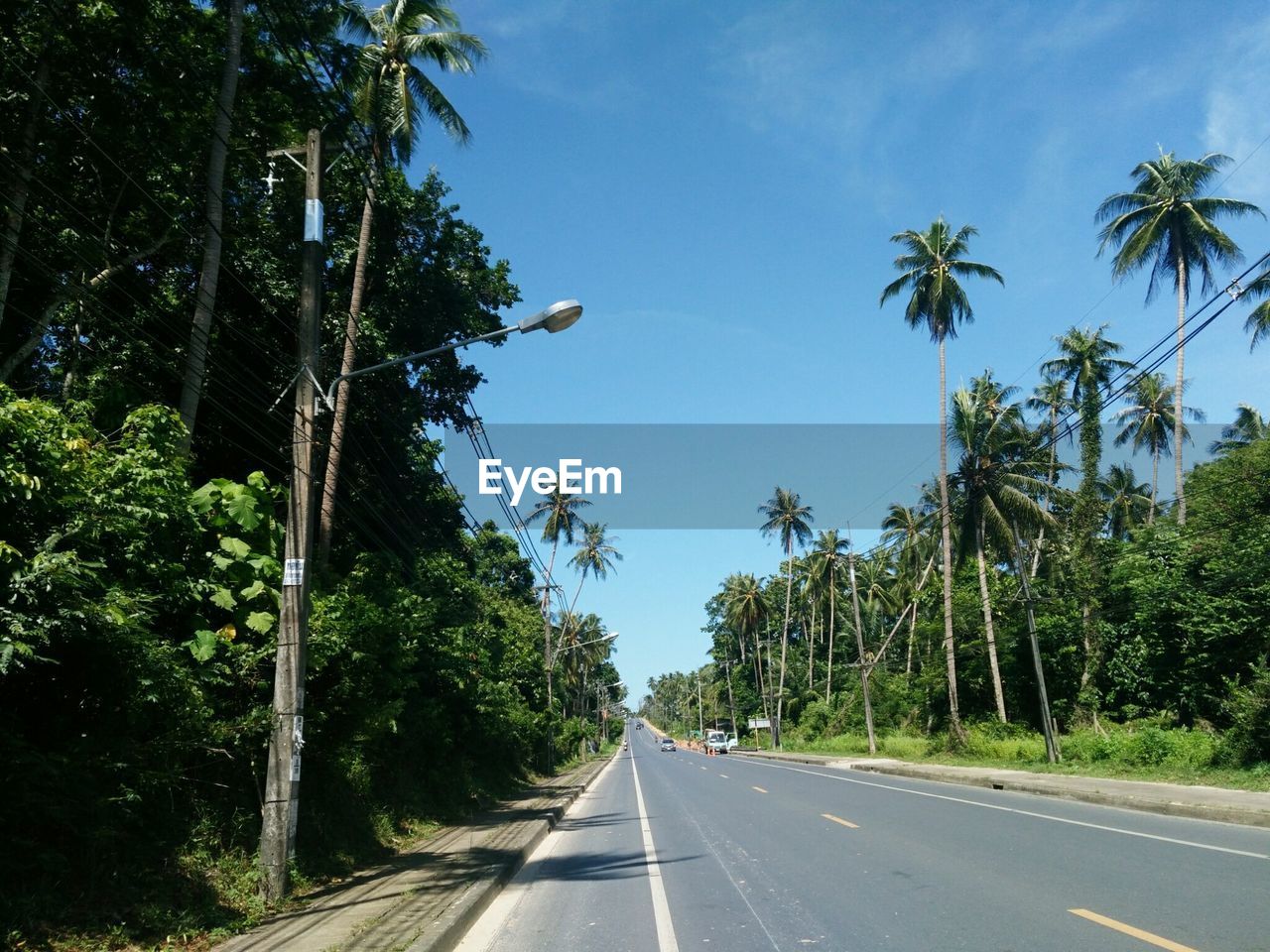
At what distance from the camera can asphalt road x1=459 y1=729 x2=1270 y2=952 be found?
7.09 m

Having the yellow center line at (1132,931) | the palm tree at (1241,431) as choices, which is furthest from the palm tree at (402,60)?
the palm tree at (1241,431)

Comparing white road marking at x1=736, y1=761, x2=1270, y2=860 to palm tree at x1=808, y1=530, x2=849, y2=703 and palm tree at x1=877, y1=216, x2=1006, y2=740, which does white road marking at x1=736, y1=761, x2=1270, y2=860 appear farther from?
palm tree at x1=808, y1=530, x2=849, y2=703

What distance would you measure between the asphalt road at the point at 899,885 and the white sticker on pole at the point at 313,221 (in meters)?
7.31

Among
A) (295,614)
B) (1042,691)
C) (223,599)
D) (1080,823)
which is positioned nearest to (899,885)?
(1080,823)

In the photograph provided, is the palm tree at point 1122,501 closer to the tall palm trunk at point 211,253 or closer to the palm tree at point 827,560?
the palm tree at point 827,560

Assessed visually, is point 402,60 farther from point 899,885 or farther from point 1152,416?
point 1152,416

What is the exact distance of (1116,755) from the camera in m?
28.3

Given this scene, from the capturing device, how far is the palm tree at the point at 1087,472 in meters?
42.3

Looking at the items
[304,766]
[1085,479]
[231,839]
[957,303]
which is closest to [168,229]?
[304,766]

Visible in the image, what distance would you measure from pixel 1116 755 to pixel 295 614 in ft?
90.3

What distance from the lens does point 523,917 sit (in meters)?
8.64

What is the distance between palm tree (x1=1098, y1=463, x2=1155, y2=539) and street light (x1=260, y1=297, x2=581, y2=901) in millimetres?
60747

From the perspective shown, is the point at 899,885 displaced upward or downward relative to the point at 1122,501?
downward

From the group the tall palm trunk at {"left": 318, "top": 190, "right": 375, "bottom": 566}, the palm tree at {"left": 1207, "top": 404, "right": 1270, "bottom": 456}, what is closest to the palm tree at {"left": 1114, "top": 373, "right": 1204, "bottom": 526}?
the palm tree at {"left": 1207, "top": 404, "right": 1270, "bottom": 456}
